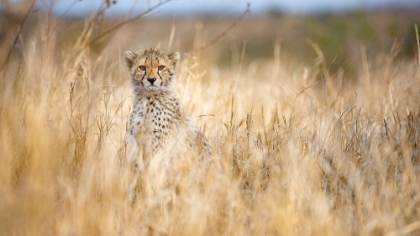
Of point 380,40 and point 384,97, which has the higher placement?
point 380,40

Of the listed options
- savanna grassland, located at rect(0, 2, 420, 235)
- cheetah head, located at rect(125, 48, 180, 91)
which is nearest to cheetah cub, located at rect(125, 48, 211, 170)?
cheetah head, located at rect(125, 48, 180, 91)

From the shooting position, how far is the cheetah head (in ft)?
12.6

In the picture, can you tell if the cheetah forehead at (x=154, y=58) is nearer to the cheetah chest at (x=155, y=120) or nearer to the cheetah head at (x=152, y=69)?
the cheetah head at (x=152, y=69)

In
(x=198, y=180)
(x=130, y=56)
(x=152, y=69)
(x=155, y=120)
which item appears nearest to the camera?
(x=198, y=180)

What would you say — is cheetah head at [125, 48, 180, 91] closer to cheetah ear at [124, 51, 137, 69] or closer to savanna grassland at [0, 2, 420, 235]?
cheetah ear at [124, 51, 137, 69]

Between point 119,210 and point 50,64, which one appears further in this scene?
point 50,64

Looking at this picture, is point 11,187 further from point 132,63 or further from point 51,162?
point 132,63

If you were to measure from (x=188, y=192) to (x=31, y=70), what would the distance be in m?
1.74

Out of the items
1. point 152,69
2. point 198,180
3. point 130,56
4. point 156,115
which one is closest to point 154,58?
point 152,69

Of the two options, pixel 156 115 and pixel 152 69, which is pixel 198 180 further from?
pixel 152 69

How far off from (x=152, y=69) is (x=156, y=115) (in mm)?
313

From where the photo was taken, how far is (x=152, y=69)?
3.85 m

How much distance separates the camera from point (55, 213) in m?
2.67

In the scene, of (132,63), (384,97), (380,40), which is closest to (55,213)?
(132,63)
